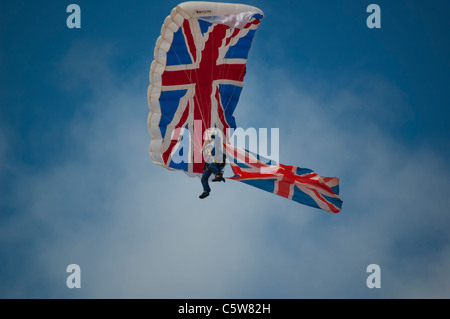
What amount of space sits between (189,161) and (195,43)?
12.0ft

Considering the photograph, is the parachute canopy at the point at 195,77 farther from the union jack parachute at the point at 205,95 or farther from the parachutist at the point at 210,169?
the parachutist at the point at 210,169

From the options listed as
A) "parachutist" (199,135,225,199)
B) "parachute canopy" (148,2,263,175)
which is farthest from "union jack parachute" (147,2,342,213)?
"parachutist" (199,135,225,199)

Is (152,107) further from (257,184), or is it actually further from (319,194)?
(319,194)

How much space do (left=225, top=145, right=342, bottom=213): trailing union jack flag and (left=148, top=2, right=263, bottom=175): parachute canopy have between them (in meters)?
1.31

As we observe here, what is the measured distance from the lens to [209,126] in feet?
81.1

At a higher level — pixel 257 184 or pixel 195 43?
pixel 195 43

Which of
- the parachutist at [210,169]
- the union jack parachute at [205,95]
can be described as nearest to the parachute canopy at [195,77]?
the union jack parachute at [205,95]

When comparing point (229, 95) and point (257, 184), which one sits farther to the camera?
point (229, 95)

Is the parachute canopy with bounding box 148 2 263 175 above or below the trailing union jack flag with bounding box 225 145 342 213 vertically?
above

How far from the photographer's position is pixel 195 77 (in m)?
24.8

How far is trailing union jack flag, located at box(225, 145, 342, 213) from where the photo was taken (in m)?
23.9

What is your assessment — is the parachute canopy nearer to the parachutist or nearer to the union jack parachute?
the union jack parachute

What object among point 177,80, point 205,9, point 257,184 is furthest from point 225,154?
point 205,9
